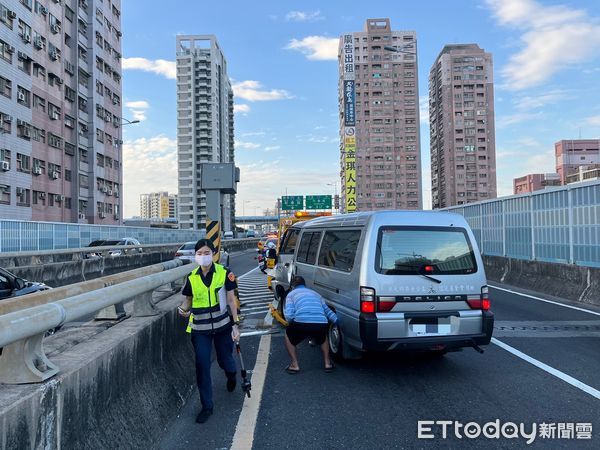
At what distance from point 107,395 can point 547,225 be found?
13703mm

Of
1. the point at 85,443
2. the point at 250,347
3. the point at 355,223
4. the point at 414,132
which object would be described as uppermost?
the point at 414,132

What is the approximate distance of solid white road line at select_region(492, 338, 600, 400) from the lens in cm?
509

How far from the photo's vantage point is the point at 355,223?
6.26 metres

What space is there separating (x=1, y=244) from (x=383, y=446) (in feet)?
61.7

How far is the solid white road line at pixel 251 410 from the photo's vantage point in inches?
155

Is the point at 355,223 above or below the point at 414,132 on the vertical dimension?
below

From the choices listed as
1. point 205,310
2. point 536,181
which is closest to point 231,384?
point 205,310

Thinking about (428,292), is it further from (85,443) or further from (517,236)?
(517,236)

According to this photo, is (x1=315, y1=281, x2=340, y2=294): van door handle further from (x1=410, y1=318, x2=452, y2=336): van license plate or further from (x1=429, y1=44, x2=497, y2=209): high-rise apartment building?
(x1=429, y1=44, x2=497, y2=209): high-rise apartment building

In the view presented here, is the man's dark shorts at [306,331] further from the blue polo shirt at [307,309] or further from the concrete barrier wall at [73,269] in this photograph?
the concrete barrier wall at [73,269]

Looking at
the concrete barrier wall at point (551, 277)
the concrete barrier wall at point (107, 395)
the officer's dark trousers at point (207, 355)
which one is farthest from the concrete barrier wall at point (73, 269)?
the concrete barrier wall at point (551, 277)

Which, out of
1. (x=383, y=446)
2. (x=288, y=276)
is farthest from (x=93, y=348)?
(x=288, y=276)

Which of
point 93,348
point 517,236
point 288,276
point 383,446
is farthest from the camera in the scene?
point 517,236

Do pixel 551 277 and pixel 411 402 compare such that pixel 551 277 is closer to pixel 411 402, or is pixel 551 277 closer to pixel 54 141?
pixel 411 402
